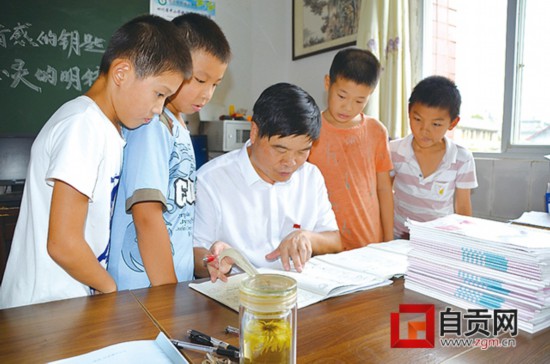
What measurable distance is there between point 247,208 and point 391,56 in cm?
167

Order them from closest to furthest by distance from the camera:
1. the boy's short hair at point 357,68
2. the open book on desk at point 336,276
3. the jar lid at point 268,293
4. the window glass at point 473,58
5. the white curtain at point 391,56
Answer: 1. the jar lid at point 268,293
2. the open book on desk at point 336,276
3. the boy's short hair at point 357,68
4. the window glass at point 473,58
5. the white curtain at point 391,56

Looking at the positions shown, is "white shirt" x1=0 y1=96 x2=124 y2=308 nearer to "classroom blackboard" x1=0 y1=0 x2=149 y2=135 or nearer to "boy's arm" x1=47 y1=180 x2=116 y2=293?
"boy's arm" x1=47 y1=180 x2=116 y2=293

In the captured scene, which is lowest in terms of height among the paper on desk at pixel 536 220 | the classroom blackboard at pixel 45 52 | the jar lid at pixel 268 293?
the paper on desk at pixel 536 220

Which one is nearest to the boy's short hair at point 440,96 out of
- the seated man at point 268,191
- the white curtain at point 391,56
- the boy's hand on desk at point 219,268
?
the seated man at point 268,191

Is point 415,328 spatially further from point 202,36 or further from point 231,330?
point 202,36

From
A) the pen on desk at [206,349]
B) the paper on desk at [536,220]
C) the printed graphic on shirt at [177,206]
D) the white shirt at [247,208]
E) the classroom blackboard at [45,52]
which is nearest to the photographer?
the pen on desk at [206,349]

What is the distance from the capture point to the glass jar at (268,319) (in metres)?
0.50

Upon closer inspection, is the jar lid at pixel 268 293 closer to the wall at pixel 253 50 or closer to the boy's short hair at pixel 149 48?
the boy's short hair at pixel 149 48

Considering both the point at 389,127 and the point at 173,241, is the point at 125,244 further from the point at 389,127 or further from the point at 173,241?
the point at 389,127

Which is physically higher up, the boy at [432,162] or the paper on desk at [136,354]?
the boy at [432,162]

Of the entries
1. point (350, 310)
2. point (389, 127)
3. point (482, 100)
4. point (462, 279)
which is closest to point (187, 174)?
point (350, 310)

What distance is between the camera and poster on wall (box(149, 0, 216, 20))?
10.9ft

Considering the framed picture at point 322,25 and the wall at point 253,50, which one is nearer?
the framed picture at point 322,25

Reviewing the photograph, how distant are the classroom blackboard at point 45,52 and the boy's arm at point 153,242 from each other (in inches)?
91.8
